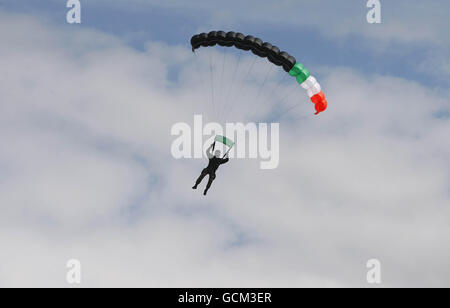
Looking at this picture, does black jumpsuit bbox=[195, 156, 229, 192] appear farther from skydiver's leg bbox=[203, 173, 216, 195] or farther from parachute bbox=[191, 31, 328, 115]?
parachute bbox=[191, 31, 328, 115]

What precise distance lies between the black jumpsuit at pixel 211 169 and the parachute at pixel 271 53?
5604mm

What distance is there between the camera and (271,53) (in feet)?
87.8

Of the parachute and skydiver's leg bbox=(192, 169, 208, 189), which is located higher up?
the parachute

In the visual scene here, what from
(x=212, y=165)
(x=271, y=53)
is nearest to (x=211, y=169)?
(x=212, y=165)

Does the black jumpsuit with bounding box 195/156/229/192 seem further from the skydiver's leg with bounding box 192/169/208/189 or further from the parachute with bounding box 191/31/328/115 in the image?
the parachute with bounding box 191/31/328/115

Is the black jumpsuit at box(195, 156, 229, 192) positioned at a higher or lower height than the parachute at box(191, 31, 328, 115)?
lower

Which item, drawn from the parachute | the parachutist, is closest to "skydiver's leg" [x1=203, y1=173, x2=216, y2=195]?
the parachutist

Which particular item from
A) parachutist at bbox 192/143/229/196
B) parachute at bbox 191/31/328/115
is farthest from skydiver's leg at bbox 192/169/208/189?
parachute at bbox 191/31/328/115

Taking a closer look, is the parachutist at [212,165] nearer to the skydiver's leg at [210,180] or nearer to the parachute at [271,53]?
the skydiver's leg at [210,180]

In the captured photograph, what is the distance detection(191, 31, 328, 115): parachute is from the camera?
26641 millimetres

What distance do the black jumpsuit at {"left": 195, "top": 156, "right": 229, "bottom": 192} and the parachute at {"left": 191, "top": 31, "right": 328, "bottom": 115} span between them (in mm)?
5604

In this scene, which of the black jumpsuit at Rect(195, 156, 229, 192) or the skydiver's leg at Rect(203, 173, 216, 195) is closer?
the black jumpsuit at Rect(195, 156, 229, 192)
